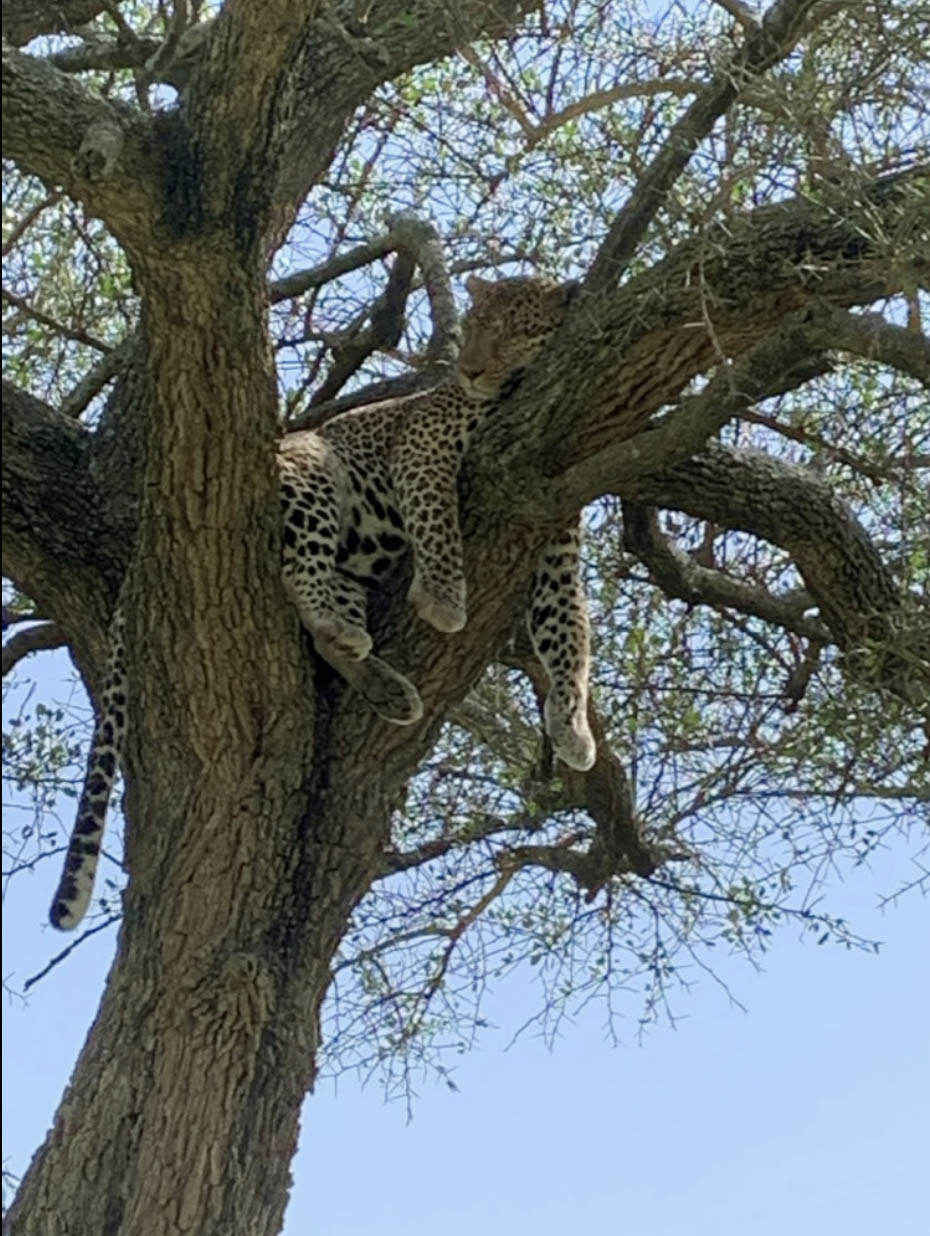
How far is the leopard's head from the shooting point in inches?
208

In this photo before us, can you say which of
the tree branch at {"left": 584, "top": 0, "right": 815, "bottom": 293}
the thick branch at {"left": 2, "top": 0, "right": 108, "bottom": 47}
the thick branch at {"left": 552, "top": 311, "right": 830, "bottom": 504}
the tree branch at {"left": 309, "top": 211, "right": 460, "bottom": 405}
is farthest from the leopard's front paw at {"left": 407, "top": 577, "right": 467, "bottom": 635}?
the thick branch at {"left": 2, "top": 0, "right": 108, "bottom": 47}

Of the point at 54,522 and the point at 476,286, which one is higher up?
the point at 476,286

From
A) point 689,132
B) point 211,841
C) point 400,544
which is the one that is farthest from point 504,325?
point 211,841

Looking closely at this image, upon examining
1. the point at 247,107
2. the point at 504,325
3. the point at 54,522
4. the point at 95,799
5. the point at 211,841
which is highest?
the point at 504,325

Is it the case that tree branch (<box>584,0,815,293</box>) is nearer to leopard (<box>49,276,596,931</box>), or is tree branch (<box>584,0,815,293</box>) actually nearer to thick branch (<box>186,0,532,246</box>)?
leopard (<box>49,276,596,931</box>)

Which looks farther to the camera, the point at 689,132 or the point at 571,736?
the point at 571,736

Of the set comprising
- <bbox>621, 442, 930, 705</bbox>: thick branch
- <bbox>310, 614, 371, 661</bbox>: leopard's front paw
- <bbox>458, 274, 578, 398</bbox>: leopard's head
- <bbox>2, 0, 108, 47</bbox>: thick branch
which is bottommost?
<bbox>310, 614, 371, 661</bbox>: leopard's front paw

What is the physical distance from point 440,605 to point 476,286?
56.2 inches

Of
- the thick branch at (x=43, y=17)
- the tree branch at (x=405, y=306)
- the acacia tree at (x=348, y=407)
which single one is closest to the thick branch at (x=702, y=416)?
the acacia tree at (x=348, y=407)

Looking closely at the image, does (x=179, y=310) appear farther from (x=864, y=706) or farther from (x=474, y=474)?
(x=864, y=706)

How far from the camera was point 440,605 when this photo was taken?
4.59 metres

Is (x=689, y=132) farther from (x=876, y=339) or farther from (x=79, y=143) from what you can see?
(x=79, y=143)

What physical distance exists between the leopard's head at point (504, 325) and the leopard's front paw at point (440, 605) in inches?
32.3

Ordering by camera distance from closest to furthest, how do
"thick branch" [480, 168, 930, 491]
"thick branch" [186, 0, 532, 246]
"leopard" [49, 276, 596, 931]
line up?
"thick branch" [186, 0, 532, 246], "thick branch" [480, 168, 930, 491], "leopard" [49, 276, 596, 931]
